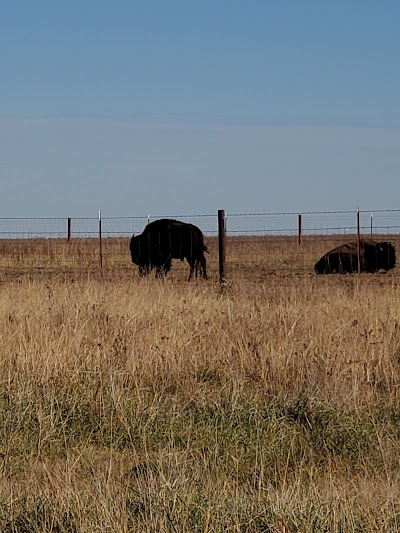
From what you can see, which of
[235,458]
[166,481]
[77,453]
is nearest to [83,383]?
[77,453]

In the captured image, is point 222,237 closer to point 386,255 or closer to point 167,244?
point 167,244

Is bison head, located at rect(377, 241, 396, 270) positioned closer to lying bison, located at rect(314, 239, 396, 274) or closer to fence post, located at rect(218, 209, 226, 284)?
lying bison, located at rect(314, 239, 396, 274)

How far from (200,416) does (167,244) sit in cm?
1433

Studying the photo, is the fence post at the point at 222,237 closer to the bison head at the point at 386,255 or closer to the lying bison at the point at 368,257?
the lying bison at the point at 368,257

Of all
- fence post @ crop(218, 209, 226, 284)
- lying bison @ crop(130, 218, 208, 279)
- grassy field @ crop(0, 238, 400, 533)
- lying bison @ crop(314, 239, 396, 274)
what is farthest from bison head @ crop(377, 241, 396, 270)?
grassy field @ crop(0, 238, 400, 533)

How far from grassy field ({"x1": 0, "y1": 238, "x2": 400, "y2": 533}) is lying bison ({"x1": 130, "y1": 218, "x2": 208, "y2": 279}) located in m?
9.74

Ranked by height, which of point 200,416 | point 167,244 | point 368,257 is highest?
point 167,244

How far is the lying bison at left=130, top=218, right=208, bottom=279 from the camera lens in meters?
20.9

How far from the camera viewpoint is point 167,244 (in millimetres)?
20906

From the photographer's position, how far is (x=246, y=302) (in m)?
11.2

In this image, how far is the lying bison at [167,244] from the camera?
68.4 ft

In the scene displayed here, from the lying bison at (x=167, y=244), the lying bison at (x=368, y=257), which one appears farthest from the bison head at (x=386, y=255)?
the lying bison at (x=167, y=244)

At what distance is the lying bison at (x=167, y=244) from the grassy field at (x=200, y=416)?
9737 millimetres

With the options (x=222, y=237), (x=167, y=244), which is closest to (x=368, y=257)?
(x=167, y=244)
